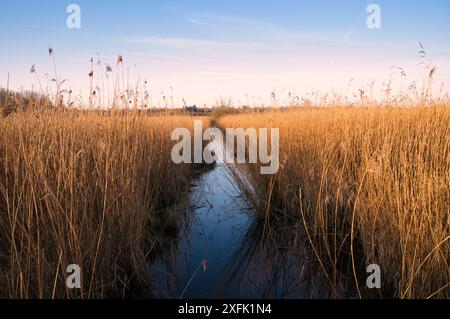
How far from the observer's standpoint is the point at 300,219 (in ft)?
8.87

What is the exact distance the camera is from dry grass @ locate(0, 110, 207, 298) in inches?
55.3

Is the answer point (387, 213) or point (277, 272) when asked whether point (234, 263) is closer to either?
point (277, 272)

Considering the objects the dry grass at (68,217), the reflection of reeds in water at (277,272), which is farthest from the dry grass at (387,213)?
the dry grass at (68,217)

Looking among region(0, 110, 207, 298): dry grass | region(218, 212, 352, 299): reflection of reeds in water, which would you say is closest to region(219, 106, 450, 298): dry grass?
region(218, 212, 352, 299): reflection of reeds in water

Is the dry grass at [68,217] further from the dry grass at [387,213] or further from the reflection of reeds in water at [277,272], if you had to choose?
the dry grass at [387,213]

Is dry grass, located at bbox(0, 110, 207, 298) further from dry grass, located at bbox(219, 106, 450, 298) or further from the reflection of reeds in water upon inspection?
dry grass, located at bbox(219, 106, 450, 298)

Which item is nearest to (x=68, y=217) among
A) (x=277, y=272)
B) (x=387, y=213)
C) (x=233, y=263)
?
(x=233, y=263)

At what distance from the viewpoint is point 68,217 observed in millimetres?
1562

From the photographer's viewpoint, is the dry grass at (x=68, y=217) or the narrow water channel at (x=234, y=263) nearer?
the dry grass at (x=68, y=217)

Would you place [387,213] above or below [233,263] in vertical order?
above

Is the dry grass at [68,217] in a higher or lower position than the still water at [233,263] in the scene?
higher

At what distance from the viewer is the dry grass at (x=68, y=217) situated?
140cm
